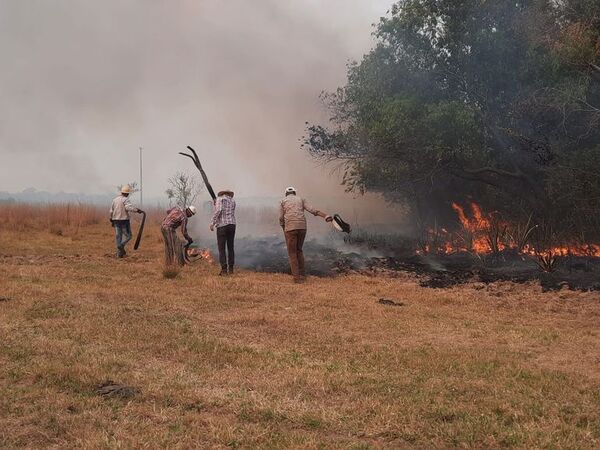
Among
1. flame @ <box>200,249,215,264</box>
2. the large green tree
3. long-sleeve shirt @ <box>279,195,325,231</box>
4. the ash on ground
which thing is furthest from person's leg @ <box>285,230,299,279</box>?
the large green tree

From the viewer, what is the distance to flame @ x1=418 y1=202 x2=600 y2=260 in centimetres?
1493

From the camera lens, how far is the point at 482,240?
55.2ft

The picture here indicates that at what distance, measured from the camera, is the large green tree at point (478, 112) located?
14789 millimetres

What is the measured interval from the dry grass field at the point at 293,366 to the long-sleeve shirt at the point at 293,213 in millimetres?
1993

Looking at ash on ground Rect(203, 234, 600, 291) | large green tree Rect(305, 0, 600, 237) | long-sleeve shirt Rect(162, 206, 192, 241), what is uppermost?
large green tree Rect(305, 0, 600, 237)

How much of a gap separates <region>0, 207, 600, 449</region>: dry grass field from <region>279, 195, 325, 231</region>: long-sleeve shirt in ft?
6.54

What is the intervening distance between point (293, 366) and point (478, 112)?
1333 centimetres

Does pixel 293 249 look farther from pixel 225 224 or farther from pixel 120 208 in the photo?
pixel 120 208

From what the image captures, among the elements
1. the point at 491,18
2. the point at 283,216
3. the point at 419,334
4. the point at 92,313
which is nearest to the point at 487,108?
the point at 491,18

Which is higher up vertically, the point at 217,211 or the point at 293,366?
the point at 217,211

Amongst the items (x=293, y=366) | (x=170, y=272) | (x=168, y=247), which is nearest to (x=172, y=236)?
(x=168, y=247)

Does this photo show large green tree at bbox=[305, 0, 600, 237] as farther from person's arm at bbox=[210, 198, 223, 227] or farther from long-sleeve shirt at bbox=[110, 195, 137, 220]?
long-sleeve shirt at bbox=[110, 195, 137, 220]

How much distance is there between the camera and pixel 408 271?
13516 millimetres

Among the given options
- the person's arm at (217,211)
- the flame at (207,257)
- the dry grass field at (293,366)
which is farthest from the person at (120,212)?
the dry grass field at (293,366)
